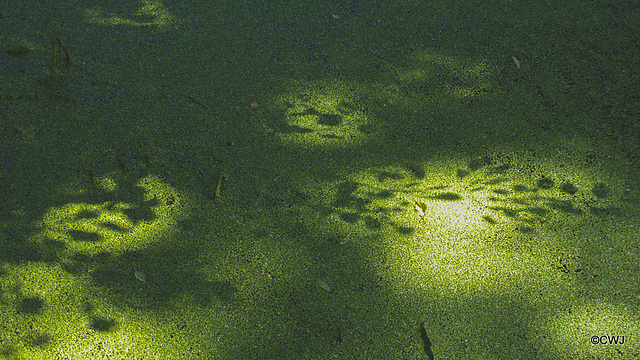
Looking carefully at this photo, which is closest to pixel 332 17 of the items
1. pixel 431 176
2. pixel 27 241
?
pixel 431 176

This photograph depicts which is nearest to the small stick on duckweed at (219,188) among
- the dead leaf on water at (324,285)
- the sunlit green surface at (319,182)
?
the sunlit green surface at (319,182)

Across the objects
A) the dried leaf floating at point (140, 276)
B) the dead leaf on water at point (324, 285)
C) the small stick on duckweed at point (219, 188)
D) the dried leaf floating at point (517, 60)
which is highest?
the dried leaf floating at point (517, 60)

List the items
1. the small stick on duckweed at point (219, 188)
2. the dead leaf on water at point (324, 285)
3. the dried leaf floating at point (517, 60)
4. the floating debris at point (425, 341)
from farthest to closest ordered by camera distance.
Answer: the dried leaf floating at point (517, 60) < the small stick on duckweed at point (219, 188) < the dead leaf on water at point (324, 285) < the floating debris at point (425, 341)

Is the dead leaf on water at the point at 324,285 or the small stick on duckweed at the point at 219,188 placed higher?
the small stick on duckweed at the point at 219,188

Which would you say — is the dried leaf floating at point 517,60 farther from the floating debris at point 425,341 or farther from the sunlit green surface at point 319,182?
the floating debris at point 425,341

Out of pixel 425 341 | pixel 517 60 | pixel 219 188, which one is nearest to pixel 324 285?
pixel 425 341

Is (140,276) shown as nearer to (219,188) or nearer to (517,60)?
(219,188)

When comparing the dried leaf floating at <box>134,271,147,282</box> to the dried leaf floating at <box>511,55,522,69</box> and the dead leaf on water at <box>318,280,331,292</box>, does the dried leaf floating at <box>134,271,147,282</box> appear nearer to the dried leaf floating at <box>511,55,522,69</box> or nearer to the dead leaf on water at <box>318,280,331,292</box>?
the dead leaf on water at <box>318,280,331,292</box>

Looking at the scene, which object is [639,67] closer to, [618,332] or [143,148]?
[618,332]
